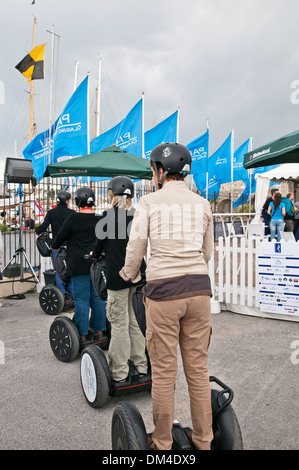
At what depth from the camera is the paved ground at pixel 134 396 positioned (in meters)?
2.79

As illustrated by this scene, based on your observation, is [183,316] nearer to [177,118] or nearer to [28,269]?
[28,269]

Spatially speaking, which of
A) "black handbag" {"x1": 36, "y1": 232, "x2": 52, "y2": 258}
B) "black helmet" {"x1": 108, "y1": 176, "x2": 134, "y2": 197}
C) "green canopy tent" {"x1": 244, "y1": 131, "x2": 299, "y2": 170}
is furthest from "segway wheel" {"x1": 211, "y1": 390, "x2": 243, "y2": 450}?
"black handbag" {"x1": 36, "y1": 232, "x2": 52, "y2": 258}

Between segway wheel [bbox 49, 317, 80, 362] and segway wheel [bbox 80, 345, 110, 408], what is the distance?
0.75 m

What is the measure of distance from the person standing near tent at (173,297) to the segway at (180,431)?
80 millimetres

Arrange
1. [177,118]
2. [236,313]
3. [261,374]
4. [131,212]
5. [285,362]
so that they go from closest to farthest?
[131,212], [261,374], [285,362], [236,313], [177,118]

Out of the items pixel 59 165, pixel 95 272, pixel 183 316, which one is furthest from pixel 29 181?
pixel 183 316

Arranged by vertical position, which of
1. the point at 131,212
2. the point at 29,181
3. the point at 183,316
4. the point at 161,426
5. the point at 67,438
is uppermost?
the point at 29,181

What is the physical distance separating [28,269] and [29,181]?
Result: 1.97 meters

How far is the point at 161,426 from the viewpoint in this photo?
2.07 metres

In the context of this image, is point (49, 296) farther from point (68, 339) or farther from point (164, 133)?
point (164, 133)

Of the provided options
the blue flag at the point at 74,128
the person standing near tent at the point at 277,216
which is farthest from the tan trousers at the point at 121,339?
the blue flag at the point at 74,128

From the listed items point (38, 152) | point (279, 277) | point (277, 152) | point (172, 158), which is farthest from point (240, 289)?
point (38, 152)

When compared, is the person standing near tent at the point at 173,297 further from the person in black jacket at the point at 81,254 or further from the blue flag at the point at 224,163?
the blue flag at the point at 224,163

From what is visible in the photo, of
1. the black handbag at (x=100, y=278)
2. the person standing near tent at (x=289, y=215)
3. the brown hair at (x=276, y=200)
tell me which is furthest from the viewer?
the person standing near tent at (x=289, y=215)
